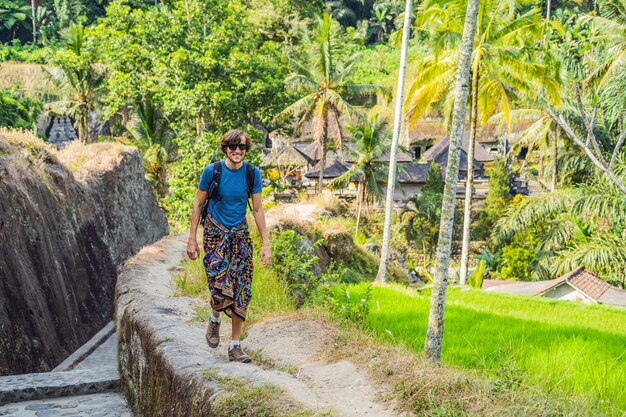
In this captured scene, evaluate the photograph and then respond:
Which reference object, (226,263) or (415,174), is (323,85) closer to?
(415,174)

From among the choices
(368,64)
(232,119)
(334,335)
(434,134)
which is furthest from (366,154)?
(334,335)

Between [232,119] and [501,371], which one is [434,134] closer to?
[232,119]

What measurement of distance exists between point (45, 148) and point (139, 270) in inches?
195

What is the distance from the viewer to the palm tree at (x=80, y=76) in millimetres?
29922

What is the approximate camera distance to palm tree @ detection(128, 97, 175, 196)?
94.5 feet

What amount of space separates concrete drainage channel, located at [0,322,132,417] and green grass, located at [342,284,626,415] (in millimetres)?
2538

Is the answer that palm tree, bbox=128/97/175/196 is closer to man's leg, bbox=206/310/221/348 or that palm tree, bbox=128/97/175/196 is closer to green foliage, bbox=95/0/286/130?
green foliage, bbox=95/0/286/130

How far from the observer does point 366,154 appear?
107 feet

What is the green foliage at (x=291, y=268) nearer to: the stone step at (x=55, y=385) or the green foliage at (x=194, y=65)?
the stone step at (x=55, y=385)

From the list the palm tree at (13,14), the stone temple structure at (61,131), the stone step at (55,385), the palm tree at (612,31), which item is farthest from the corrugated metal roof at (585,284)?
the palm tree at (13,14)

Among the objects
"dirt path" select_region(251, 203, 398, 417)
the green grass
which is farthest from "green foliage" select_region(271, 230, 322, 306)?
"dirt path" select_region(251, 203, 398, 417)

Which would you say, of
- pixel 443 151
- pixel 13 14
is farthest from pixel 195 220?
pixel 13 14

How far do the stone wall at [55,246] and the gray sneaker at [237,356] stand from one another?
152 inches

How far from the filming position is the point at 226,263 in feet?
15.8
